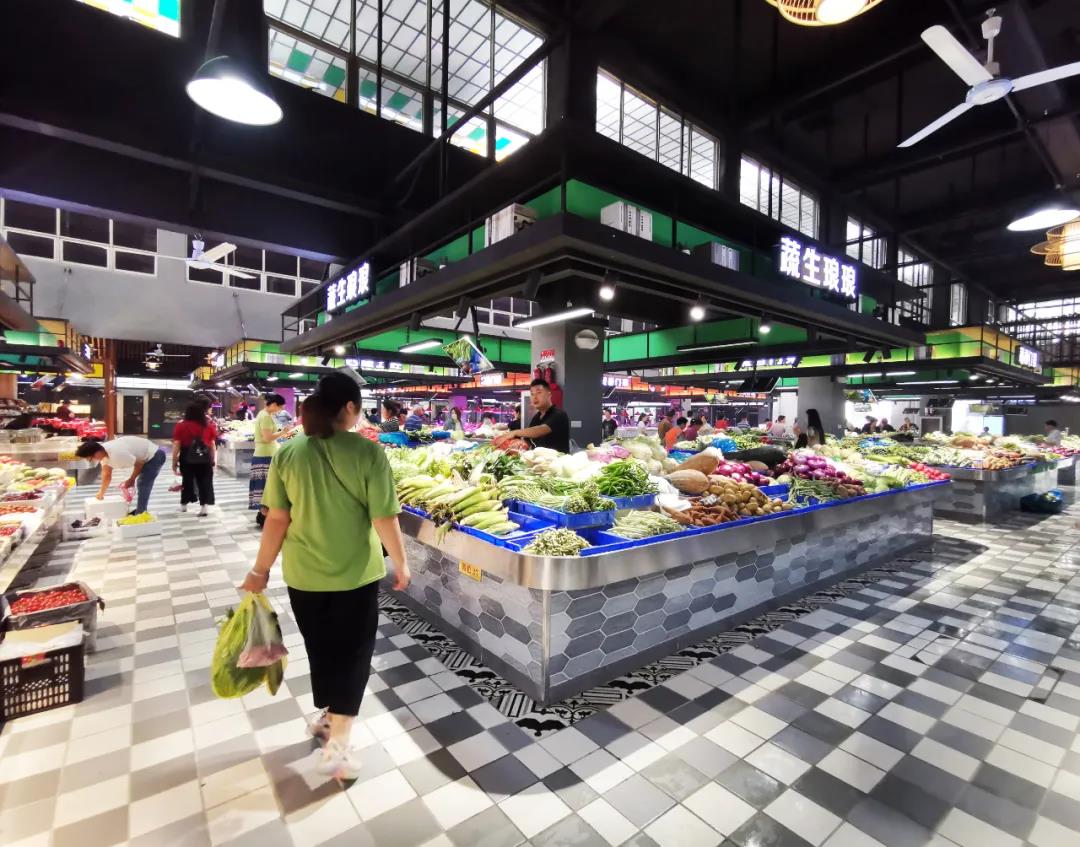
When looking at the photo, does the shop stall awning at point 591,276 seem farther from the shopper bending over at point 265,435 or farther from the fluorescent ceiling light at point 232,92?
the shopper bending over at point 265,435

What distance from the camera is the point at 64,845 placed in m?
2.00

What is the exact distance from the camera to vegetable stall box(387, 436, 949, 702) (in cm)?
310

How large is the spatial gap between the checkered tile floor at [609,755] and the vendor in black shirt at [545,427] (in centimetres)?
226

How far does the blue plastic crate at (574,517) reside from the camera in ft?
11.2

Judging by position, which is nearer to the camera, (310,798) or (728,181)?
(310,798)

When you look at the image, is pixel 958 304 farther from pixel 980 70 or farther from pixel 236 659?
pixel 236 659

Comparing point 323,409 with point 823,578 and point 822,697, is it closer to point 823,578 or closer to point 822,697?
point 822,697

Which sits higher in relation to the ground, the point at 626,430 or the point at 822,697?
the point at 626,430

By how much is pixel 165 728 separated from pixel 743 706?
3.31 meters

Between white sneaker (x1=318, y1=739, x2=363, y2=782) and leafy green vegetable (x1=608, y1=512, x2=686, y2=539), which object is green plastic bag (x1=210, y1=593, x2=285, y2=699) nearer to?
white sneaker (x1=318, y1=739, x2=363, y2=782)

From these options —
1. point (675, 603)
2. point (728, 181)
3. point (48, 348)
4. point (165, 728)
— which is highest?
point (728, 181)

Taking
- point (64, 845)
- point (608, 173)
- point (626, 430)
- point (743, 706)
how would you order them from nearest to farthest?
point (64, 845), point (743, 706), point (608, 173), point (626, 430)

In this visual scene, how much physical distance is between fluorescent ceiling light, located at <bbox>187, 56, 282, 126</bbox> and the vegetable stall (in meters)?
2.78

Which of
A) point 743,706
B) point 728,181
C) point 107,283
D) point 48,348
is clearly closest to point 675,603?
point 743,706
